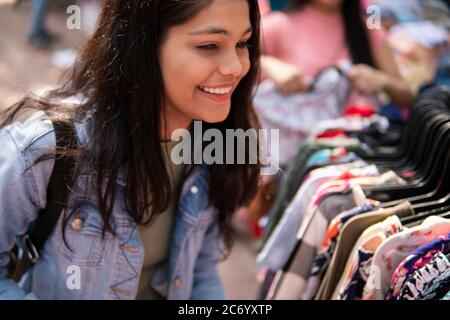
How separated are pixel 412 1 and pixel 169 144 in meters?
2.32

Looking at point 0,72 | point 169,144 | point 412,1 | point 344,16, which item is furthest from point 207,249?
point 0,72

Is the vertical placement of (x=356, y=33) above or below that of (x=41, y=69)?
above

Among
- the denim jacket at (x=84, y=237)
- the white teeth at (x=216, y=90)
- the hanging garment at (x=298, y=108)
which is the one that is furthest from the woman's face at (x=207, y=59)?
the hanging garment at (x=298, y=108)

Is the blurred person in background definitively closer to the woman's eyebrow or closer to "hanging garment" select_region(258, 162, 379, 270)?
"hanging garment" select_region(258, 162, 379, 270)

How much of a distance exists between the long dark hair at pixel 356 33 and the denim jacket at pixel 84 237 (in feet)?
4.21

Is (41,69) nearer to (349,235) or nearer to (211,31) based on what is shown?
(211,31)

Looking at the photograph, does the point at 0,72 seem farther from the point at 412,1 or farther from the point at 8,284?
the point at 8,284

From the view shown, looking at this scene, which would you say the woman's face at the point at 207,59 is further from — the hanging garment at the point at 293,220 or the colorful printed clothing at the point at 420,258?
the colorful printed clothing at the point at 420,258

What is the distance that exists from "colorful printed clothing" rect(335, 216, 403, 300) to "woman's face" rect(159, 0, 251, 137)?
47cm

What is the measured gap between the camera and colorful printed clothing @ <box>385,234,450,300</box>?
1.16 meters

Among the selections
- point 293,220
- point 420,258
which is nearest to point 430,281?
point 420,258

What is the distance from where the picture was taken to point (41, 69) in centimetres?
471

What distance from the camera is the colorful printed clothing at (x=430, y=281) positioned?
111 centimetres

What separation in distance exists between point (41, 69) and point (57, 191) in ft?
12.2
